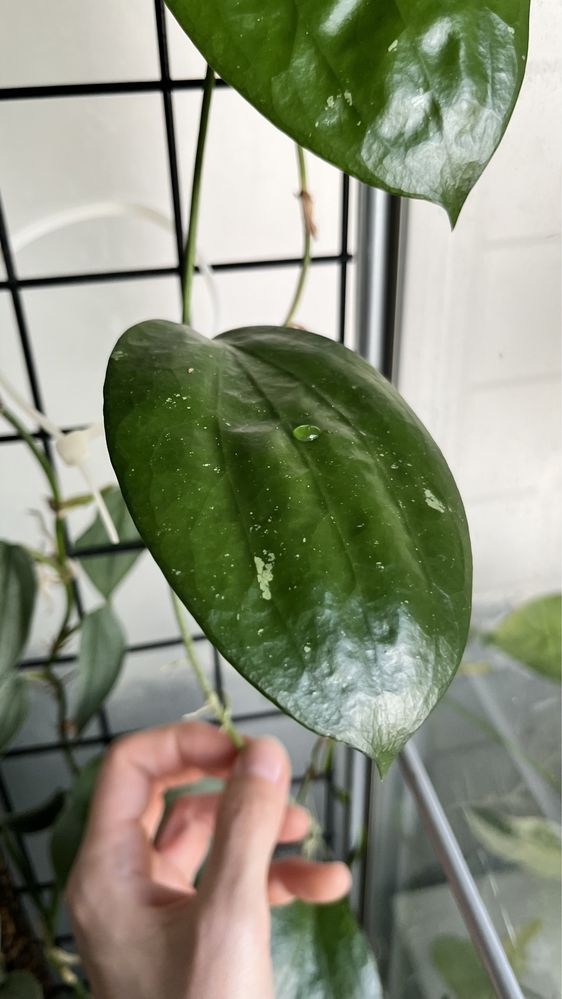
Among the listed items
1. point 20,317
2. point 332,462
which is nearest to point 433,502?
point 332,462

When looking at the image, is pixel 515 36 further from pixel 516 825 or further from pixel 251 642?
pixel 516 825

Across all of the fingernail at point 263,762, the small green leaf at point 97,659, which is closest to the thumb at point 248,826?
the fingernail at point 263,762

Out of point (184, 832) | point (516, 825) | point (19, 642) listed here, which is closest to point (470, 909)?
point (516, 825)

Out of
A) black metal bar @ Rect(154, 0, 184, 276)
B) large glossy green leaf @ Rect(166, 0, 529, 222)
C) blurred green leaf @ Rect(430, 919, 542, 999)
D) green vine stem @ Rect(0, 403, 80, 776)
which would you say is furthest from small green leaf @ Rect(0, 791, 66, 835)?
large glossy green leaf @ Rect(166, 0, 529, 222)

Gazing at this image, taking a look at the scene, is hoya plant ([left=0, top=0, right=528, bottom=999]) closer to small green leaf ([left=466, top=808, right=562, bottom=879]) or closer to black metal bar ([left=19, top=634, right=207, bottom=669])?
small green leaf ([left=466, top=808, right=562, bottom=879])

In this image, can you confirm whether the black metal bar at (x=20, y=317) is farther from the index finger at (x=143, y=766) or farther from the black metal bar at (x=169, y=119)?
the index finger at (x=143, y=766)

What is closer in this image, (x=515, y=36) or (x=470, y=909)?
(x=515, y=36)

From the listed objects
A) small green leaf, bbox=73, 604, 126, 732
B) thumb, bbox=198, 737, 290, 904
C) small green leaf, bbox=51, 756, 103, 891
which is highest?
small green leaf, bbox=73, 604, 126, 732
